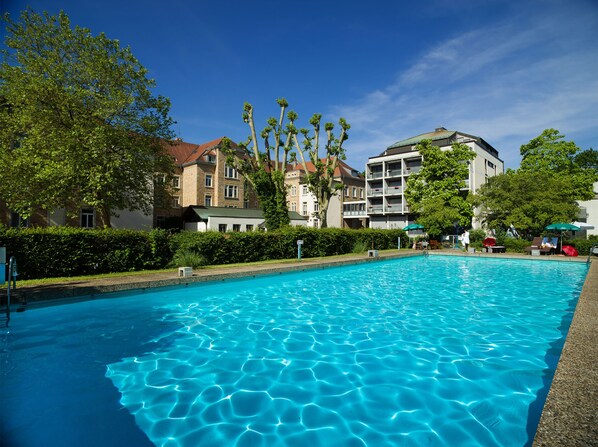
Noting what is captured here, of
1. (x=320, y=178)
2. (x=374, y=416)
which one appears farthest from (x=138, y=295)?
(x=320, y=178)

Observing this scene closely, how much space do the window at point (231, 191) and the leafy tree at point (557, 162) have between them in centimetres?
3774

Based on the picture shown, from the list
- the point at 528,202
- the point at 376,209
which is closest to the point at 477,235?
the point at 528,202

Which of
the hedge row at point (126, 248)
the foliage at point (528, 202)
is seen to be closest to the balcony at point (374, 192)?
the foliage at point (528, 202)

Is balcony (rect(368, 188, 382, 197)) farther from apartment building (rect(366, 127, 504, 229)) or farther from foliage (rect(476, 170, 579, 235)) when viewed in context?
foliage (rect(476, 170, 579, 235))

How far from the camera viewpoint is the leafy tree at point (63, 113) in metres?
16.1

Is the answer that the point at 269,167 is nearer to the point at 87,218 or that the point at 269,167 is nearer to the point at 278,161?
the point at 278,161

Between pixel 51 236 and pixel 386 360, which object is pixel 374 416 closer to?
pixel 386 360

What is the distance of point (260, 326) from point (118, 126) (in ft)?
55.2

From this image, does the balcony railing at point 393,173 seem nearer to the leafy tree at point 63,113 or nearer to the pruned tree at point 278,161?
the pruned tree at point 278,161

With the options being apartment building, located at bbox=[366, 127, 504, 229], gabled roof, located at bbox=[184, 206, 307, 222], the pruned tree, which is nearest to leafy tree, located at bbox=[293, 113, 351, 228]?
the pruned tree

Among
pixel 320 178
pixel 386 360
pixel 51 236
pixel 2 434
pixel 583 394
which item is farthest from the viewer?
pixel 320 178

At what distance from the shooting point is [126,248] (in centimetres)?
1388

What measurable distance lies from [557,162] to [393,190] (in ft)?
64.5

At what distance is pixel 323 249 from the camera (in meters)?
23.2
